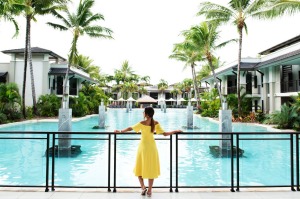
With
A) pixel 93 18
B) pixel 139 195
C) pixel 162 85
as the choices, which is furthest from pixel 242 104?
pixel 162 85

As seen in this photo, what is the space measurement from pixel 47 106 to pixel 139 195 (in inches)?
879

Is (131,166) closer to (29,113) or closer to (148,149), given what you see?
(148,149)

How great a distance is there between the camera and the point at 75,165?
8.71 meters

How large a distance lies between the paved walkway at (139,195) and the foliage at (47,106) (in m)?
21.3

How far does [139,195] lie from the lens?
4.23m

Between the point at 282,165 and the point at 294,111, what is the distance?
969 centimetres

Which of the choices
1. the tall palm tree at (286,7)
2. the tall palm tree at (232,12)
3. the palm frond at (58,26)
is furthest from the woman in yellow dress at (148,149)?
the palm frond at (58,26)

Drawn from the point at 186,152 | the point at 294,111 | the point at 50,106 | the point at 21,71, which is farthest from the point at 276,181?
the point at 21,71

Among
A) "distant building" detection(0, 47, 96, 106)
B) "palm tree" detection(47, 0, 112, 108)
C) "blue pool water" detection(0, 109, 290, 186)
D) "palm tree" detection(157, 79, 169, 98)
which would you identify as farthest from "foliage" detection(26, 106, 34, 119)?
"palm tree" detection(157, 79, 169, 98)

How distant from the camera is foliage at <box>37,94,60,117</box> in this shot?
24.5 m

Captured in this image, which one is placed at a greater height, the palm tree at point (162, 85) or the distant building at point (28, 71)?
the palm tree at point (162, 85)

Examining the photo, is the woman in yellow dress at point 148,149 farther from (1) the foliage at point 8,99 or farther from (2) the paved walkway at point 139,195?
(1) the foliage at point 8,99

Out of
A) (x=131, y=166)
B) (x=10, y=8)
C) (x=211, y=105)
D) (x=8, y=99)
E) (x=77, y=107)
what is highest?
(x=10, y=8)

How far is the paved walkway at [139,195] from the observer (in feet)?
13.5
